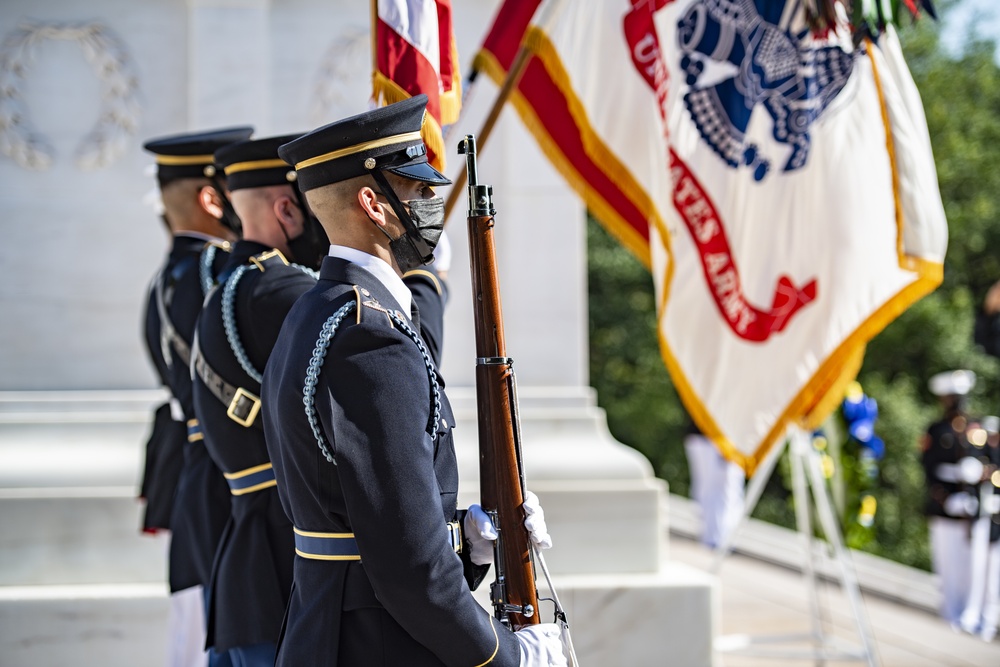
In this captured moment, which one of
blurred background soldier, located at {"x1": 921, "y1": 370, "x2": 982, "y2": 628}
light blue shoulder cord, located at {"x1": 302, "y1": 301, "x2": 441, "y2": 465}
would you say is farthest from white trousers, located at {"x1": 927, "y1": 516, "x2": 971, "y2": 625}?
light blue shoulder cord, located at {"x1": 302, "y1": 301, "x2": 441, "y2": 465}

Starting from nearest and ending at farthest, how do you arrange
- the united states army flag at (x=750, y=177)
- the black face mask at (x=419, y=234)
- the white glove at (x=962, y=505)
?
1. the black face mask at (x=419, y=234)
2. the united states army flag at (x=750, y=177)
3. the white glove at (x=962, y=505)

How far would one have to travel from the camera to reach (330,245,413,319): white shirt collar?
2.19 m

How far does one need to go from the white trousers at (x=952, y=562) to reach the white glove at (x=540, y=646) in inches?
261

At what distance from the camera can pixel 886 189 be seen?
15.7ft

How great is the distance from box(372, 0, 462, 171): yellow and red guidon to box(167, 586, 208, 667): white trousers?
163 cm

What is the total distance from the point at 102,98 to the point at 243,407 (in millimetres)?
2899

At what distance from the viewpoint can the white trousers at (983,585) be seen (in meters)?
7.85

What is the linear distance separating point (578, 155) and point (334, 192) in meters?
2.83

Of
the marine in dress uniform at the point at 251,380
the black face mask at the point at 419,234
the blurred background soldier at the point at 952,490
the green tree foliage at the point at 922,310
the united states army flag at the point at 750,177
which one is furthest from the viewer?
the green tree foliage at the point at 922,310

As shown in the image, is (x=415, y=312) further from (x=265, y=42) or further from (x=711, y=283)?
(x=265, y=42)

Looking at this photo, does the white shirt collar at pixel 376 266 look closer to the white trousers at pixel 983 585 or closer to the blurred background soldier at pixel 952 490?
the white trousers at pixel 983 585

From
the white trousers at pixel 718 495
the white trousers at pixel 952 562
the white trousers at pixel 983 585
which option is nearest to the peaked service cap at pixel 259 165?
the white trousers at pixel 983 585

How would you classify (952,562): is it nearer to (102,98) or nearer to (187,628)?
(187,628)

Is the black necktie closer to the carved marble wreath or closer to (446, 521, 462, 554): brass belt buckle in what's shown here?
(446, 521, 462, 554): brass belt buckle
